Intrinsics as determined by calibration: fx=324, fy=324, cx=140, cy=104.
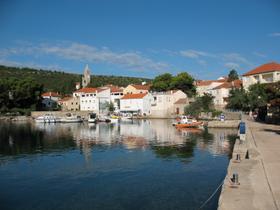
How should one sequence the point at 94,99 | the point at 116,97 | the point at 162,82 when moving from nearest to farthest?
the point at 162,82, the point at 94,99, the point at 116,97

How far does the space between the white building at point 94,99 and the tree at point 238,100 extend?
42744 mm

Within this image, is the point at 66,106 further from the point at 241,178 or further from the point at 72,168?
the point at 241,178

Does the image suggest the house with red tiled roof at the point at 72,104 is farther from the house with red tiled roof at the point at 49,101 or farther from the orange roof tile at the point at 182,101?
the orange roof tile at the point at 182,101

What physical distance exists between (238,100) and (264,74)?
10.3 metres

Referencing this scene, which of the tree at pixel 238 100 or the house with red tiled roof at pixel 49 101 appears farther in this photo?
the house with red tiled roof at pixel 49 101

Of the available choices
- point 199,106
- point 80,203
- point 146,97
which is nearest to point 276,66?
point 199,106

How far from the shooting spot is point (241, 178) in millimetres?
12719

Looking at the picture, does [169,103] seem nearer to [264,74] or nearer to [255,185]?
[264,74]

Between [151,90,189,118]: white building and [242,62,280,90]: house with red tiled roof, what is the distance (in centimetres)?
1616

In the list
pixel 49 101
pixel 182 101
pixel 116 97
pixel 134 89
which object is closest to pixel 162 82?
pixel 134 89

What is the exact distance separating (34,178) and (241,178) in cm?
1186

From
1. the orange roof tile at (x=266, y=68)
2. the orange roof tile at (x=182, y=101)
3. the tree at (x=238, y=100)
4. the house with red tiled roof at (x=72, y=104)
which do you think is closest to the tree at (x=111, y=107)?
the house with red tiled roof at (x=72, y=104)

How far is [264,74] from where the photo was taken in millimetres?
68500

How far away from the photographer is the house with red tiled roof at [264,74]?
216 feet
